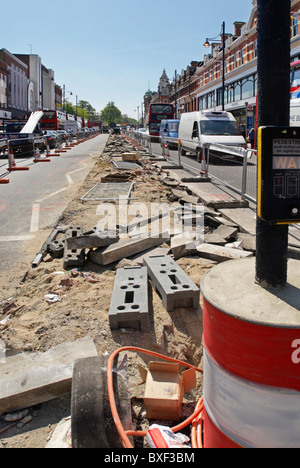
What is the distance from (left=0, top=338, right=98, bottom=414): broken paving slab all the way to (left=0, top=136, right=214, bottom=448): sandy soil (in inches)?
4.0

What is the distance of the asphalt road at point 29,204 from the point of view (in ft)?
23.4

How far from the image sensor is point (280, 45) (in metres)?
1.71

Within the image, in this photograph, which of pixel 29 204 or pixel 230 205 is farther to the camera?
pixel 29 204

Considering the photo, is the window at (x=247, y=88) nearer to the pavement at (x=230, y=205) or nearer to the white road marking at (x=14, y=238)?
the pavement at (x=230, y=205)

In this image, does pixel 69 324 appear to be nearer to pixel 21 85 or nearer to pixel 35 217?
pixel 35 217

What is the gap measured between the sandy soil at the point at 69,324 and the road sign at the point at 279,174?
1.88m

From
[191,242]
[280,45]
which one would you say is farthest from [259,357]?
[191,242]

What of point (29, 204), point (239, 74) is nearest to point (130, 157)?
point (29, 204)

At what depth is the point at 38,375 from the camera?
2.85 meters

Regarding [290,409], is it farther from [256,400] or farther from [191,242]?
[191,242]

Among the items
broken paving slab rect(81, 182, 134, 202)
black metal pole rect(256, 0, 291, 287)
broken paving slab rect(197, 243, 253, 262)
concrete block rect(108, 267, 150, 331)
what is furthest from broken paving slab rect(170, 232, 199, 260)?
broken paving slab rect(81, 182, 134, 202)

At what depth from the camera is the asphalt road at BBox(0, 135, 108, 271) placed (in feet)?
23.4

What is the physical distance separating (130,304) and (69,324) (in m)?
0.67

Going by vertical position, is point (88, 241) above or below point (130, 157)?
below
